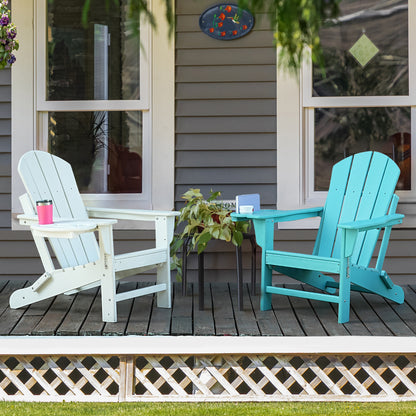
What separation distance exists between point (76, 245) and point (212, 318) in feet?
3.14

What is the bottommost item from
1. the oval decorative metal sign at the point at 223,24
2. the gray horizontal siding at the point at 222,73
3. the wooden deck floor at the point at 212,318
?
the wooden deck floor at the point at 212,318

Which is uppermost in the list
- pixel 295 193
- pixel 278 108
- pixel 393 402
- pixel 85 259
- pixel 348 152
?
pixel 278 108

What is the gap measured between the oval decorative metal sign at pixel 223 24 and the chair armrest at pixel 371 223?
170 cm

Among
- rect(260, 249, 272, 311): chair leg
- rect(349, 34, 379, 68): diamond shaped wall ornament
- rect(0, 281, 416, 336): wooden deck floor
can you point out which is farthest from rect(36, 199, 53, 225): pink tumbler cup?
rect(349, 34, 379, 68): diamond shaped wall ornament

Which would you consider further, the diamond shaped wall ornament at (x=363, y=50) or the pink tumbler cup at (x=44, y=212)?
the diamond shaped wall ornament at (x=363, y=50)

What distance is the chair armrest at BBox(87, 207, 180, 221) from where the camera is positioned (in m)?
3.87

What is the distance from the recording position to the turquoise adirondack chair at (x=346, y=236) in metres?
3.54

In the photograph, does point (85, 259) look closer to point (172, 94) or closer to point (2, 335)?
point (2, 335)

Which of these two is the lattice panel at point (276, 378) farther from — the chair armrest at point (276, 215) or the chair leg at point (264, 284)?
the chair armrest at point (276, 215)

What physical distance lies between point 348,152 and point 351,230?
131cm

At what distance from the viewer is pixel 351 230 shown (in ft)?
11.5

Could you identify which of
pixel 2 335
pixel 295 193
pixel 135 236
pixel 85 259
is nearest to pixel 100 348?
pixel 2 335

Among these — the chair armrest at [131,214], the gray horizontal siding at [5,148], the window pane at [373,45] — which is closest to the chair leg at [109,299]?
the chair armrest at [131,214]

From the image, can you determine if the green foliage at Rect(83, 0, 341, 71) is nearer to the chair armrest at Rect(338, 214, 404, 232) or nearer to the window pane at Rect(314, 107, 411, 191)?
the chair armrest at Rect(338, 214, 404, 232)
